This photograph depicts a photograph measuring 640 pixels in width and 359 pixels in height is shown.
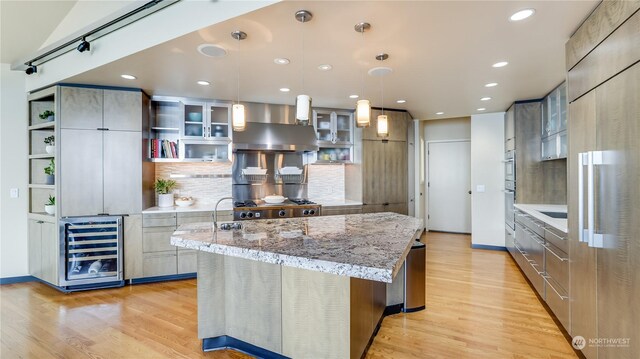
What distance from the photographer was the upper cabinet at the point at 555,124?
348cm

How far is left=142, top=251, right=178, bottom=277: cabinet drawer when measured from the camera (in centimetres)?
377

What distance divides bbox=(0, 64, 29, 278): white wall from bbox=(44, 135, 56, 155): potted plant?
33 cm

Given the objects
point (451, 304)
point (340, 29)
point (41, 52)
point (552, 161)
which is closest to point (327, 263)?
point (340, 29)

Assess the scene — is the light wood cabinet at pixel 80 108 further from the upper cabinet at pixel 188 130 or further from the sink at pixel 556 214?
the sink at pixel 556 214

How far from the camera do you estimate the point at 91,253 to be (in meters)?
Result: 3.61

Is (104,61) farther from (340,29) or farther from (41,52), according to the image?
(340,29)

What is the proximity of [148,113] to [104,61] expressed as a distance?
1.25m

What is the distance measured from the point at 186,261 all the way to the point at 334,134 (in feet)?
9.56

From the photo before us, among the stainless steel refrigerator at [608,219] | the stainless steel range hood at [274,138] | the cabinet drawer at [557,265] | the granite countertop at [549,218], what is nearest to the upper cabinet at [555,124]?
the granite countertop at [549,218]

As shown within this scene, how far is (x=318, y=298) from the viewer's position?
1.88 meters

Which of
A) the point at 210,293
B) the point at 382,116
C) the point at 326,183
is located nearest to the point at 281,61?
the point at 382,116

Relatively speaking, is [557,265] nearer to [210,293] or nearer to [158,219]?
[210,293]

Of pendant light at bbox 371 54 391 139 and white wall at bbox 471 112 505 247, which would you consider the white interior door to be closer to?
white wall at bbox 471 112 505 247

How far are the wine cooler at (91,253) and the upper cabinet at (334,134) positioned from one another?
3.01 metres
